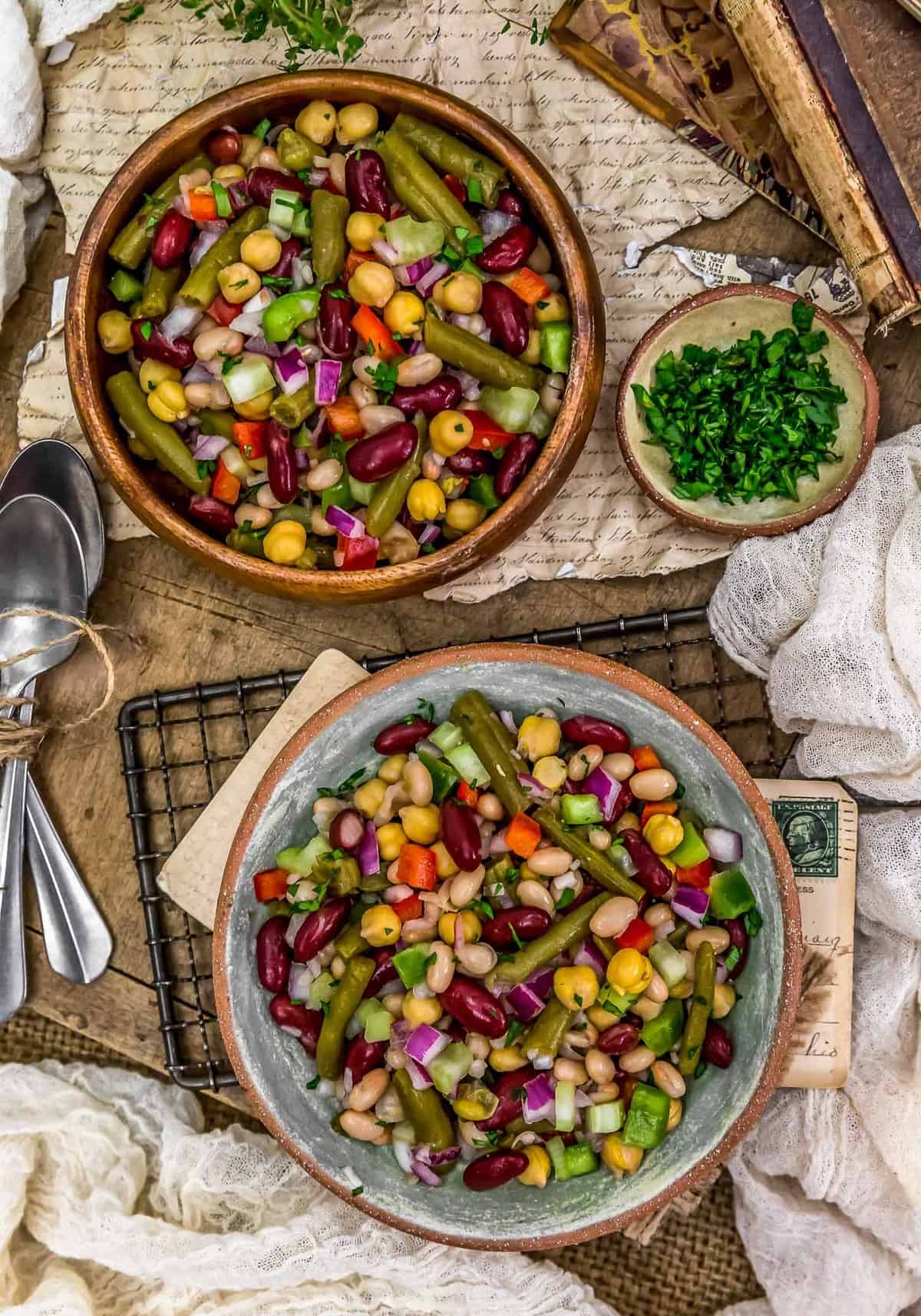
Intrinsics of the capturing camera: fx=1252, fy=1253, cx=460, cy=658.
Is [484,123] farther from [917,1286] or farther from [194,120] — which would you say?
[917,1286]

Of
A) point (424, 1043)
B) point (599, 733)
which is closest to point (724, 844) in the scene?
point (599, 733)

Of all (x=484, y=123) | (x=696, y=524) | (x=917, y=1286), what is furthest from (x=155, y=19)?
(x=917, y=1286)

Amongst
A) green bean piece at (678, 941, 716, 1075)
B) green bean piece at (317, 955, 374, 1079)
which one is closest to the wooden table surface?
green bean piece at (317, 955, 374, 1079)

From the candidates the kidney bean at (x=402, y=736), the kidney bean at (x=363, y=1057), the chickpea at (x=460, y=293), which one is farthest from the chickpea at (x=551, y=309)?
the kidney bean at (x=363, y=1057)

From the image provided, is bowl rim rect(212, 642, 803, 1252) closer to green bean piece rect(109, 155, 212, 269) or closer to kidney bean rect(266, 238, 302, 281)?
kidney bean rect(266, 238, 302, 281)

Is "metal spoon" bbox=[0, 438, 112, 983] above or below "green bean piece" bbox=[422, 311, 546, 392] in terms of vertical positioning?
below

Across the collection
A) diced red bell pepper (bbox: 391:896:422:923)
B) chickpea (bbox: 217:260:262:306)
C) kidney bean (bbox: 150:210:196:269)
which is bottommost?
diced red bell pepper (bbox: 391:896:422:923)

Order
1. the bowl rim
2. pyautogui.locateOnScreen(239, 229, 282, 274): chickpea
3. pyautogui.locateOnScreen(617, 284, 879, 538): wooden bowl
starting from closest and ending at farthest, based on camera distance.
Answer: the bowl rim → pyautogui.locateOnScreen(239, 229, 282, 274): chickpea → pyautogui.locateOnScreen(617, 284, 879, 538): wooden bowl

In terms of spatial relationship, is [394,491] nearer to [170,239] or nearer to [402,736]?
[402,736]
